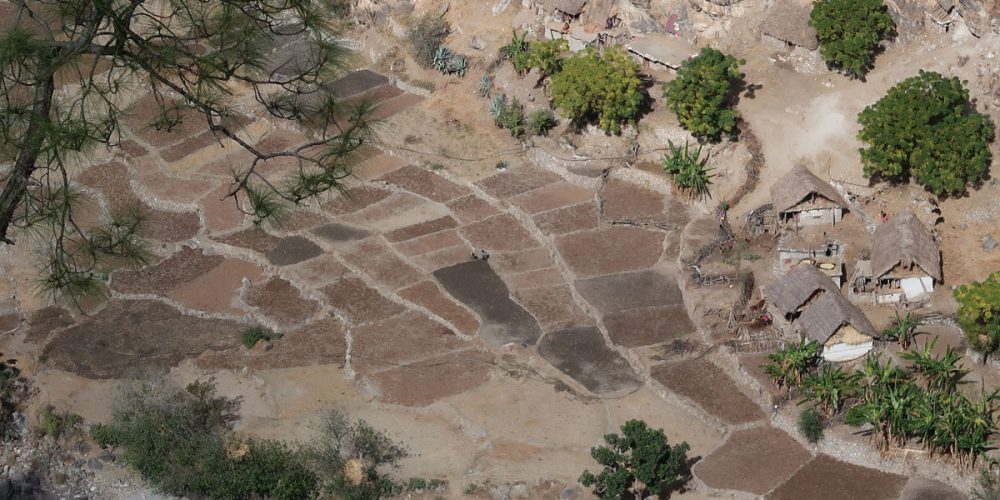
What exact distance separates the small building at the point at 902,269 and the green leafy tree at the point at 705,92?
31.4ft

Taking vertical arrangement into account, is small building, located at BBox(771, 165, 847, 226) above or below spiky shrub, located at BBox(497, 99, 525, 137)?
below

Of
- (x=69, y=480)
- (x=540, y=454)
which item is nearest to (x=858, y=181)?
(x=540, y=454)

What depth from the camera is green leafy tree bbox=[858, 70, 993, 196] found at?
4700 centimetres

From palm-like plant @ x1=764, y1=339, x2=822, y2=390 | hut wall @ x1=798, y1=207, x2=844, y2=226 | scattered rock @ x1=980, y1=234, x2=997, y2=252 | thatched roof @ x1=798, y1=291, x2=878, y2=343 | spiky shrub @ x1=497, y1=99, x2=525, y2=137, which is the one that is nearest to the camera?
palm-like plant @ x1=764, y1=339, x2=822, y2=390

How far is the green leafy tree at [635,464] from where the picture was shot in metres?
36.8

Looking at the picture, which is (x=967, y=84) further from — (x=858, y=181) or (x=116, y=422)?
(x=116, y=422)

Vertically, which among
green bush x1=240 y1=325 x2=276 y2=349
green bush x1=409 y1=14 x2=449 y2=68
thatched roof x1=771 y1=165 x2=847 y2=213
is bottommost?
thatched roof x1=771 y1=165 x2=847 y2=213

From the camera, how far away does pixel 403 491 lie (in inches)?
1559

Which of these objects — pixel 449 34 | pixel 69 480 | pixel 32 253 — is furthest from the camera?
pixel 449 34

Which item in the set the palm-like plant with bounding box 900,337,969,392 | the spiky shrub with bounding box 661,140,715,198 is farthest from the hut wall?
the palm-like plant with bounding box 900,337,969,392

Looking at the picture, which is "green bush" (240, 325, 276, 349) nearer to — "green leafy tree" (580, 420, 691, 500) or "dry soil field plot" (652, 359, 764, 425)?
"dry soil field plot" (652, 359, 764, 425)

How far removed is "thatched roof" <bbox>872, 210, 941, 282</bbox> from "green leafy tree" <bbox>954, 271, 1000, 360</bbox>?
2750mm

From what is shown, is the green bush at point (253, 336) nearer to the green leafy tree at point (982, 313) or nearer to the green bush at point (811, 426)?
the green bush at point (811, 426)

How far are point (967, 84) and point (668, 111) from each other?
12.2 metres
